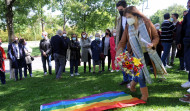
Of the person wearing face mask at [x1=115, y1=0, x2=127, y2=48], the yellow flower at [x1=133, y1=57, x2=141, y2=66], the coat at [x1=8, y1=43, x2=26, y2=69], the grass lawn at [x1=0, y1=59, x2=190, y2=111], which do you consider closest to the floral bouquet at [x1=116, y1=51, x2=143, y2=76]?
the yellow flower at [x1=133, y1=57, x2=141, y2=66]

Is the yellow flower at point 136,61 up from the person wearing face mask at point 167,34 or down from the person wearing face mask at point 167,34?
down

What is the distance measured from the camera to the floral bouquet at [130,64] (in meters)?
3.79

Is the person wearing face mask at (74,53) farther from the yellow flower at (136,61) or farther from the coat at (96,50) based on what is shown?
the yellow flower at (136,61)

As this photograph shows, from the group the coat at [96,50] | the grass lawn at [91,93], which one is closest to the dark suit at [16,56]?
the grass lawn at [91,93]

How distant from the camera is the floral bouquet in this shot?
3787 mm

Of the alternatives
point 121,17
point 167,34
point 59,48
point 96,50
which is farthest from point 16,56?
point 167,34

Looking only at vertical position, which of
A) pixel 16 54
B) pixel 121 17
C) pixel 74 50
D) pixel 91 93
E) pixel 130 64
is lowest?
pixel 91 93

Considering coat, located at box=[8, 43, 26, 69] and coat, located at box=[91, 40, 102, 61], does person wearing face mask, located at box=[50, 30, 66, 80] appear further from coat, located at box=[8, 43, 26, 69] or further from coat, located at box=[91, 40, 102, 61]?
coat, located at box=[8, 43, 26, 69]

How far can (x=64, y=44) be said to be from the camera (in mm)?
7359

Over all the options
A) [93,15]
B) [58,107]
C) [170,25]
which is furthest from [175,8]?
[58,107]

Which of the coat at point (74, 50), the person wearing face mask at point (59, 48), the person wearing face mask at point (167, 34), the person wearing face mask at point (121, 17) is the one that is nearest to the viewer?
the person wearing face mask at point (121, 17)

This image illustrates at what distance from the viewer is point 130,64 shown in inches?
151

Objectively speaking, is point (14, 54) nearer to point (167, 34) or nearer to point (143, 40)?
point (143, 40)

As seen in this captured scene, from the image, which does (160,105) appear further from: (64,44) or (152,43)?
(64,44)
